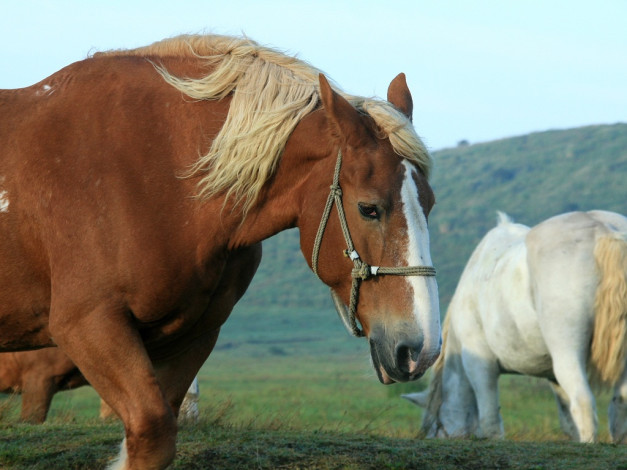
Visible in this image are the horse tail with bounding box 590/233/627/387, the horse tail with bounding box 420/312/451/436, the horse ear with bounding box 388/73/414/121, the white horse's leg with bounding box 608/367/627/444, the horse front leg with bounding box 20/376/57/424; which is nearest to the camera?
the horse ear with bounding box 388/73/414/121

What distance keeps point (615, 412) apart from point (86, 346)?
212 inches

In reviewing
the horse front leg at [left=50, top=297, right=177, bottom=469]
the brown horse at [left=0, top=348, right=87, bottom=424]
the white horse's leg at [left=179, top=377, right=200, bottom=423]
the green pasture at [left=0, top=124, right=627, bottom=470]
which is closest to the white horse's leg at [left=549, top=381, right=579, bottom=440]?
the green pasture at [left=0, top=124, right=627, bottom=470]

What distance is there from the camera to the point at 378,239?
3.85 metres

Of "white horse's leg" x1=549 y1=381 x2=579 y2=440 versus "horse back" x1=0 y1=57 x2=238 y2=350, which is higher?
"horse back" x1=0 y1=57 x2=238 y2=350

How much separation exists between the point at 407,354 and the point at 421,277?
32cm

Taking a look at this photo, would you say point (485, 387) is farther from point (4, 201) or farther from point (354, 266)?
point (4, 201)

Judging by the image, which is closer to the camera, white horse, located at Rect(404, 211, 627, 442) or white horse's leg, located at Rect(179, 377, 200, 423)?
white horse's leg, located at Rect(179, 377, 200, 423)

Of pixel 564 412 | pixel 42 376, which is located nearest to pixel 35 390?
pixel 42 376

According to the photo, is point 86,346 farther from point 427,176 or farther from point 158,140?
point 427,176

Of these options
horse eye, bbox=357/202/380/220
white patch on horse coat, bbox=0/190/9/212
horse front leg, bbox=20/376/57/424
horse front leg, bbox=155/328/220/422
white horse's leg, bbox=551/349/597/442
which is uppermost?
white patch on horse coat, bbox=0/190/9/212

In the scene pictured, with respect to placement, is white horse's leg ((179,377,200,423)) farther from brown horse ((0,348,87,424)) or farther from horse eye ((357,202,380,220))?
horse eye ((357,202,380,220))

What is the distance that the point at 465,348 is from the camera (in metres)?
9.83

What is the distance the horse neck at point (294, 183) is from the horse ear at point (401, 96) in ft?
1.48

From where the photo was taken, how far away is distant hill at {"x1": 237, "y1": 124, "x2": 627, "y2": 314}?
50031 millimetres
